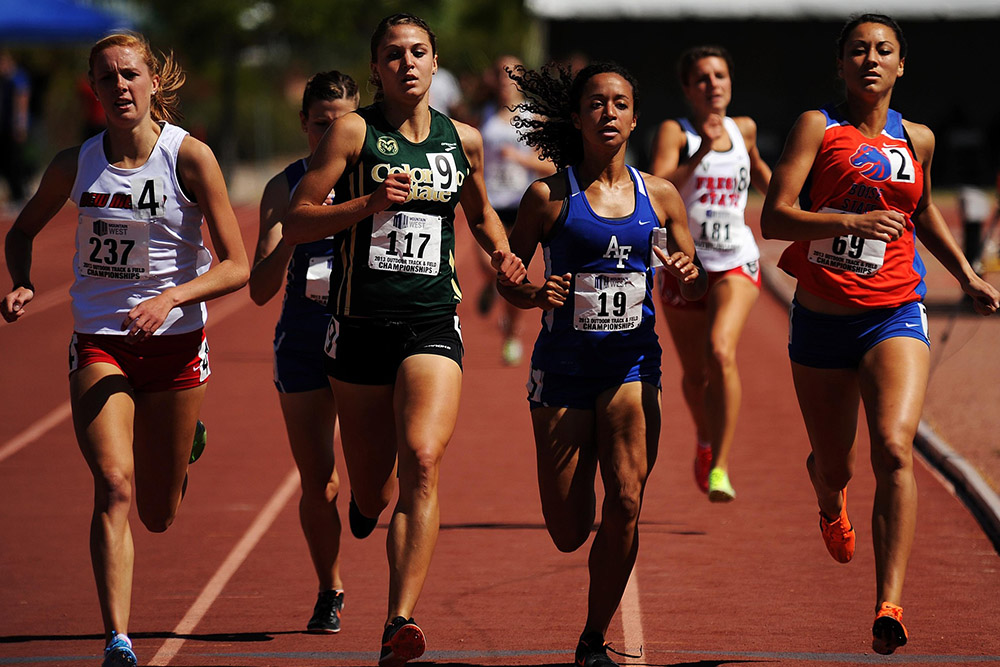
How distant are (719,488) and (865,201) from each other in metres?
2.49

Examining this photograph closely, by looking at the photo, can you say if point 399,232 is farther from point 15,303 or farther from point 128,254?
point 15,303

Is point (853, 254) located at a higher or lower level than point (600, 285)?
higher

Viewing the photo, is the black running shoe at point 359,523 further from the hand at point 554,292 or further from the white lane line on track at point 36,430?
the white lane line on track at point 36,430

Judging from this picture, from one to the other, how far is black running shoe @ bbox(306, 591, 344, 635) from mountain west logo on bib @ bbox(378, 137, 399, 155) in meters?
1.97

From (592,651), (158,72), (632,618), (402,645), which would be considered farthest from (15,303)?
(632,618)

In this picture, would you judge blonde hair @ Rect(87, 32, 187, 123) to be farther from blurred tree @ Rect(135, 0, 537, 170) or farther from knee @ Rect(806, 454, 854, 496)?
blurred tree @ Rect(135, 0, 537, 170)

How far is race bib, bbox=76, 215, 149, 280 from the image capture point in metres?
5.34

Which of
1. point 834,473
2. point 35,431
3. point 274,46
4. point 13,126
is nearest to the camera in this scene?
point 834,473

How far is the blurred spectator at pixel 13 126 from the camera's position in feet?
86.0

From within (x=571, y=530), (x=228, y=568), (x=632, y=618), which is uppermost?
(x=571, y=530)

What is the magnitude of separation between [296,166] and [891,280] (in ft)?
8.01

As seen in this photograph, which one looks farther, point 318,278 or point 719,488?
point 719,488

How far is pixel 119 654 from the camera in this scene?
4.94 m

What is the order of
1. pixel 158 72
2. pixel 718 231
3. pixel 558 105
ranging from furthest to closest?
pixel 718 231 < pixel 558 105 < pixel 158 72
